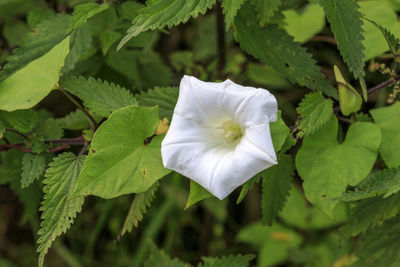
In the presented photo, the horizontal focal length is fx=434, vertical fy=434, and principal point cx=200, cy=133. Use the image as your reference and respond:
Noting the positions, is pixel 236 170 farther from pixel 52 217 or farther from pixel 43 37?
pixel 43 37

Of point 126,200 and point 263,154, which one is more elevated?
point 263,154

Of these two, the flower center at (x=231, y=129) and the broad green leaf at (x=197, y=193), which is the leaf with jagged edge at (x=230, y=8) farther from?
the broad green leaf at (x=197, y=193)

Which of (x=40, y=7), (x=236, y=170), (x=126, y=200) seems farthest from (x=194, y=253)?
(x=236, y=170)

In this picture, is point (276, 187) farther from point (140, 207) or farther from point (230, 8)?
point (230, 8)

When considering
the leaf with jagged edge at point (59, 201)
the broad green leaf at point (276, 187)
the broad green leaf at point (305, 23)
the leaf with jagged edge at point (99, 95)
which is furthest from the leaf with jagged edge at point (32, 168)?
the broad green leaf at point (305, 23)


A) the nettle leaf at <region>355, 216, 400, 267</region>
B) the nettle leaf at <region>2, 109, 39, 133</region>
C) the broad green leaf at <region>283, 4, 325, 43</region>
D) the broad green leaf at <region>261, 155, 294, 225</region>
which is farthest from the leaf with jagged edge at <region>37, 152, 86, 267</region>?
the broad green leaf at <region>283, 4, 325, 43</region>

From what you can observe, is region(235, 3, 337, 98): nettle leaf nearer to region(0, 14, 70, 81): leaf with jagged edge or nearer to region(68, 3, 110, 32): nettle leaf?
region(68, 3, 110, 32): nettle leaf
